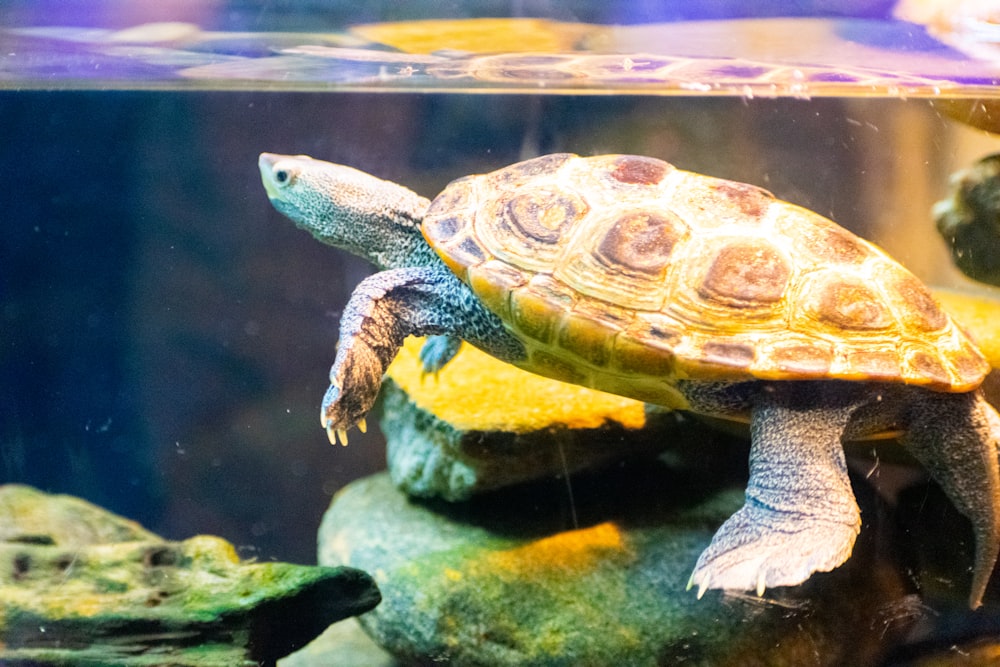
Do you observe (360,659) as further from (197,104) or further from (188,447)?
(197,104)

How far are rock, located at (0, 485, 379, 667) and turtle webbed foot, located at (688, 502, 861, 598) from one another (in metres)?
1.47

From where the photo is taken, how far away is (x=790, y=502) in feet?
7.37

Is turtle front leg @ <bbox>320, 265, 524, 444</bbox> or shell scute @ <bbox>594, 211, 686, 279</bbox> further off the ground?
shell scute @ <bbox>594, 211, 686, 279</bbox>

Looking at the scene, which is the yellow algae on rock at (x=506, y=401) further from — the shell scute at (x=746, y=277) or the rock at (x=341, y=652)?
the rock at (x=341, y=652)

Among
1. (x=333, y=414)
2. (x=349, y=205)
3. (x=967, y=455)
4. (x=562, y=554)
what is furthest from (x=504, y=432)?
(x=967, y=455)

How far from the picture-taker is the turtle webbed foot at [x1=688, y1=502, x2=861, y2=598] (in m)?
2.08

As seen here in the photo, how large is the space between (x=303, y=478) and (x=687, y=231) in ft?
11.6

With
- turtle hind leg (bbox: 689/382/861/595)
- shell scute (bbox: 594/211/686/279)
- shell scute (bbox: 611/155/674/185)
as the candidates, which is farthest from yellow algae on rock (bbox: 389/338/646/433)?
shell scute (bbox: 611/155/674/185)

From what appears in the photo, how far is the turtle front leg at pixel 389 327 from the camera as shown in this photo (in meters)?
2.55

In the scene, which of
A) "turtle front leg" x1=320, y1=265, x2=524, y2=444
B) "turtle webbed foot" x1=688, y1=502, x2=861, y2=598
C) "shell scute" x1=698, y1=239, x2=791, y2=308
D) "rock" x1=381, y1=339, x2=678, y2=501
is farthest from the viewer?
"rock" x1=381, y1=339, x2=678, y2=501

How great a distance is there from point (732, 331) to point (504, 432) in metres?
1.26

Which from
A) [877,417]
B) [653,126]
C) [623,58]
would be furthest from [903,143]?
[877,417]

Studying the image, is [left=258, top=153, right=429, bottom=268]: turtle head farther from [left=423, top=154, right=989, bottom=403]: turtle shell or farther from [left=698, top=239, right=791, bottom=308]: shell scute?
[left=698, top=239, right=791, bottom=308]: shell scute

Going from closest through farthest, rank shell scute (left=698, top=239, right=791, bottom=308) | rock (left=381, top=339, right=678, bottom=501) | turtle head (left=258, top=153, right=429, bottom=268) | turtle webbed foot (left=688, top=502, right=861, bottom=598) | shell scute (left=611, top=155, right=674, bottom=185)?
turtle webbed foot (left=688, top=502, right=861, bottom=598) < shell scute (left=698, top=239, right=791, bottom=308) < shell scute (left=611, top=155, right=674, bottom=185) < rock (left=381, top=339, right=678, bottom=501) < turtle head (left=258, top=153, right=429, bottom=268)
